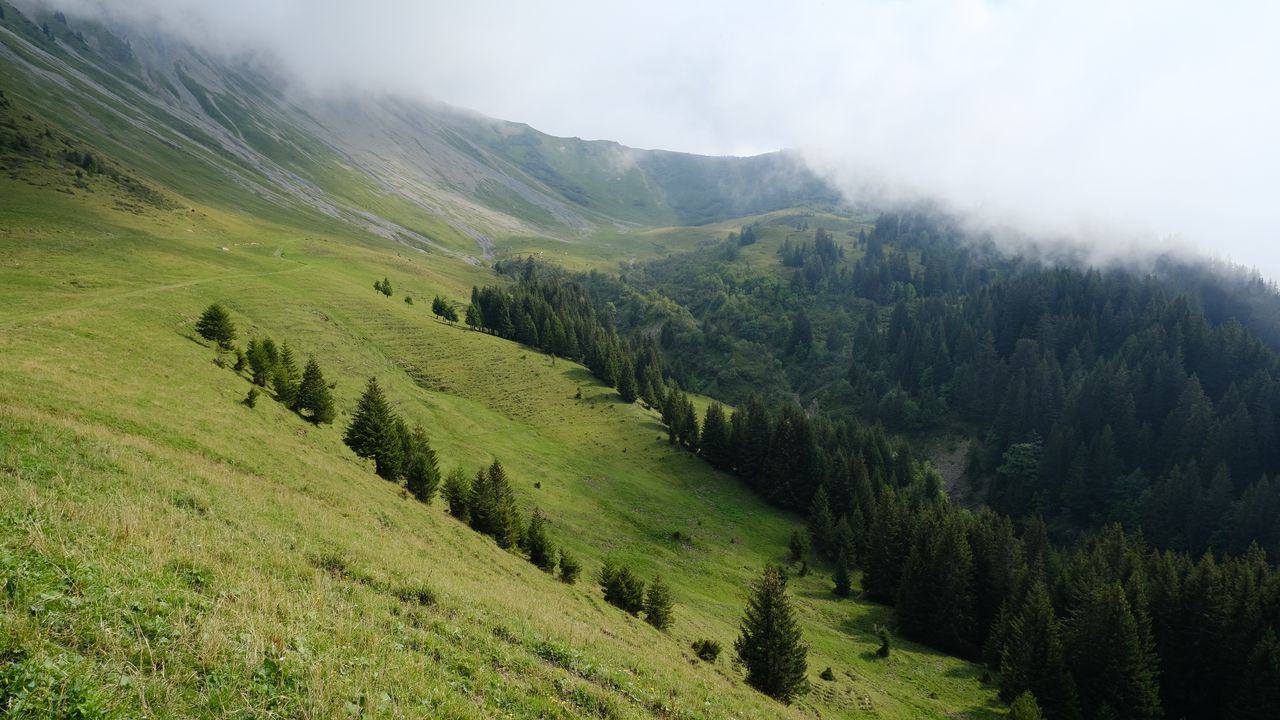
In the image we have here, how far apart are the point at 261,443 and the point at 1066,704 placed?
64482 millimetres

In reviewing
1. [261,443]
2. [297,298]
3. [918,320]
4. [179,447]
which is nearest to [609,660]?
[179,447]

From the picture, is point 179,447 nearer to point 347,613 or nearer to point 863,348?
point 347,613

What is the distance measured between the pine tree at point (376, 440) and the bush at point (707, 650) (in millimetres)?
26997

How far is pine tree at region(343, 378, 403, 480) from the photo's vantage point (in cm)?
4494

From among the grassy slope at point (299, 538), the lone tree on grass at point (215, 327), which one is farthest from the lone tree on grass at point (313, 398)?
the lone tree on grass at point (215, 327)

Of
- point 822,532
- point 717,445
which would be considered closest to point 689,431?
point 717,445

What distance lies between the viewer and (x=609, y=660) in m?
18.2

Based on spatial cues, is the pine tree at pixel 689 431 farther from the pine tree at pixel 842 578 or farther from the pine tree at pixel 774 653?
the pine tree at pixel 774 653

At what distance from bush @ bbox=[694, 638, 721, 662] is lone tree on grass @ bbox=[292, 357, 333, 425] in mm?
38426

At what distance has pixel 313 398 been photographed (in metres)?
51.5

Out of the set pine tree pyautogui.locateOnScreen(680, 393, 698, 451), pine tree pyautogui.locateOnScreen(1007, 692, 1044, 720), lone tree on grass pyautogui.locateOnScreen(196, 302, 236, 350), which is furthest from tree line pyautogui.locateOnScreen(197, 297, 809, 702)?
pine tree pyautogui.locateOnScreen(680, 393, 698, 451)

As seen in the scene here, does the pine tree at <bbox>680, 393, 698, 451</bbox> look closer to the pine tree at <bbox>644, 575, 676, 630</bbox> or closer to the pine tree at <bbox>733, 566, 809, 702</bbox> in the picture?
the pine tree at <bbox>644, 575, 676, 630</bbox>

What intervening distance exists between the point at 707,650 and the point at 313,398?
40631 mm

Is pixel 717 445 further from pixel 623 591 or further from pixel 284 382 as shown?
pixel 284 382
